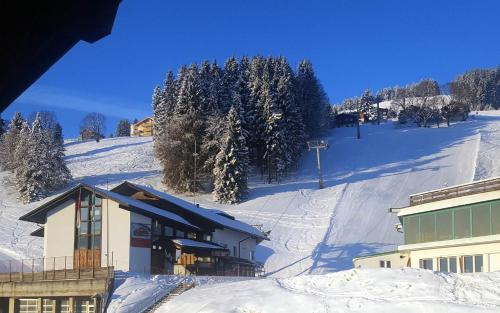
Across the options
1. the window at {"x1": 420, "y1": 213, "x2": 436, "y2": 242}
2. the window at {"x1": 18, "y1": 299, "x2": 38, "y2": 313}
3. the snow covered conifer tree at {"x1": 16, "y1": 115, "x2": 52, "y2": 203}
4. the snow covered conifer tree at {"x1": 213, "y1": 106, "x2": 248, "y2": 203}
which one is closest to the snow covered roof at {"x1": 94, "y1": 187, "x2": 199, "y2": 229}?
the window at {"x1": 18, "y1": 299, "x2": 38, "y2": 313}

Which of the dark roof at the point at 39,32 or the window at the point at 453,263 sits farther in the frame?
the window at the point at 453,263

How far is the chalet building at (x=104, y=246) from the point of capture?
115ft

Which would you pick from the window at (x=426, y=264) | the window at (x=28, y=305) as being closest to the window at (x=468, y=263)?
the window at (x=426, y=264)

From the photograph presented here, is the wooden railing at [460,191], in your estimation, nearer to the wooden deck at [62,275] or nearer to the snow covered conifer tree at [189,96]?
the wooden deck at [62,275]

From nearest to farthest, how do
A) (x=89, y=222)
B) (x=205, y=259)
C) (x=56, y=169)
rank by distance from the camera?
(x=89, y=222) < (x=205, y=259) < (x=56, y=169)

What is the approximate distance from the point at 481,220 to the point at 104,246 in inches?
827

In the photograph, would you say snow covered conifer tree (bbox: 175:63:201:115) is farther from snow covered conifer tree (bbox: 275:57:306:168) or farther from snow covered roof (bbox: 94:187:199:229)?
snow covered roof (bbox: 94:187:199:229)

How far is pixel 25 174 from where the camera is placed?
2884 inches

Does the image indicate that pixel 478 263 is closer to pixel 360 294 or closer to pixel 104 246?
pixel 360 294

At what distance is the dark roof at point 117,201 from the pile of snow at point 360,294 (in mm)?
10307

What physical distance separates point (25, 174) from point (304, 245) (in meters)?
34.6

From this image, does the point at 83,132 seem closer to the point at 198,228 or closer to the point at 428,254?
the point at 198,228

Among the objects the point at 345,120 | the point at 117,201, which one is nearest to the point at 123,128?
the point at 345,120

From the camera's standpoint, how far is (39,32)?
2.58 m
